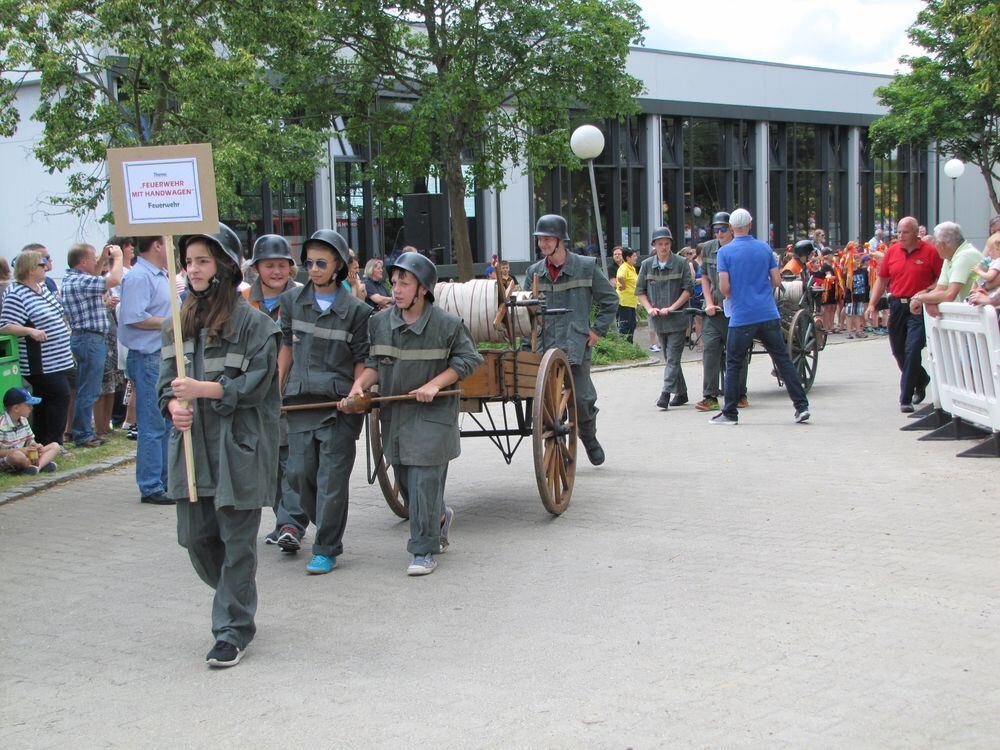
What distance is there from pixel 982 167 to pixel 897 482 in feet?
122

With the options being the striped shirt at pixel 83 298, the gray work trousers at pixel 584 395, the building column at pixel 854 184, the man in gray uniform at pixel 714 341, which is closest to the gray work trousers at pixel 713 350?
the man in gray uniform at pixel 714 341

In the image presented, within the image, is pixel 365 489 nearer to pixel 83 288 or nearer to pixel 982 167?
pixel 83 288

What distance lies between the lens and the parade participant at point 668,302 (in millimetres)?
13289

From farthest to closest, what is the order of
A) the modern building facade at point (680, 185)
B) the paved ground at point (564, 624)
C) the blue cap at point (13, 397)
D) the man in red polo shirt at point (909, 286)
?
the modern building facade at point (680, 185) → the man in red polo shirt at point (909, 286) → the blue cap at point (13, 397) → the paved ground at point (564, 624)

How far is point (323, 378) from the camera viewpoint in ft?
21.8

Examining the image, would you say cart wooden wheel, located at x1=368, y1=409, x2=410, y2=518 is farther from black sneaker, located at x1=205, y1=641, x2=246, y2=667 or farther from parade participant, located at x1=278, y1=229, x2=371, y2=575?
black sneaker, located at x1=205, y1=641, x2=246, y2=667

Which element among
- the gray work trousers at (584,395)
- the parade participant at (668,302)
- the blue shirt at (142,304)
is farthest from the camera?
the parade participant at (668,302)

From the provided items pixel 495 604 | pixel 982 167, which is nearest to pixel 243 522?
pixel 495 604

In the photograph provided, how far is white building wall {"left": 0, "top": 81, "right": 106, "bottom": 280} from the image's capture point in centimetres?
2395

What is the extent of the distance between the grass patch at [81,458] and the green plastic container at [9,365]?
0.69 meters

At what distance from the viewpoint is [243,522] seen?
5215mm

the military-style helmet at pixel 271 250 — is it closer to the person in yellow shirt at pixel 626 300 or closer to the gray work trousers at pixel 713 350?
the gray work trousers at pixel 713 350

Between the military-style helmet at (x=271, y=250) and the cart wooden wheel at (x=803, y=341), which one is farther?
the cart wooden wheel at (x=803, y=341)

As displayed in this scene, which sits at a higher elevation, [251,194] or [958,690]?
[251,194]
